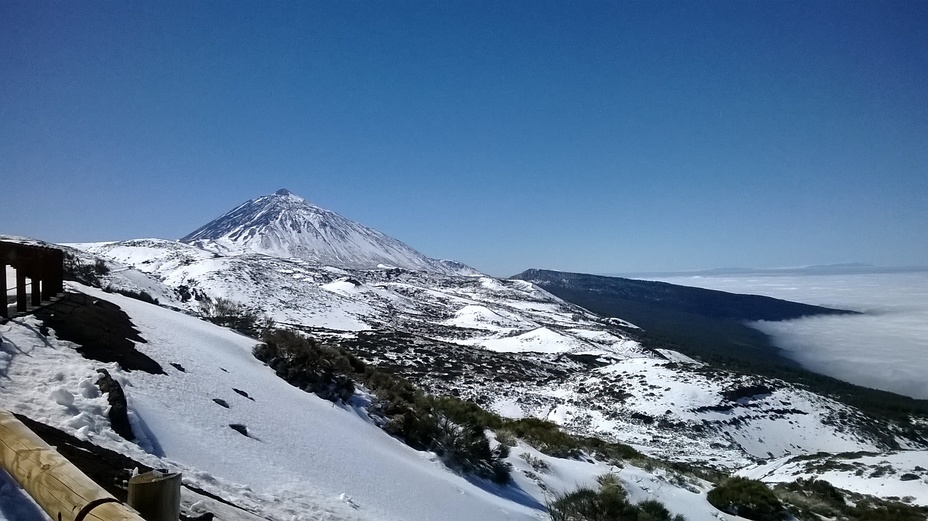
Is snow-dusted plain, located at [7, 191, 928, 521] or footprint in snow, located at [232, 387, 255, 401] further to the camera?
footprint in snow, located at [232, 387, 255, 401]

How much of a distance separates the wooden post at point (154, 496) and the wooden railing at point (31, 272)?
6.24 meters

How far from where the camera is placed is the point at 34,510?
2.84m

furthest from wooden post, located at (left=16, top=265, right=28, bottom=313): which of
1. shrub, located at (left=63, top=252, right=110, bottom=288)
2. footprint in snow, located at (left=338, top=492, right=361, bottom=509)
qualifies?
shrub, located at (left=63, top=252, right=110, bottom=288)

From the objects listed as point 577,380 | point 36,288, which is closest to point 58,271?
point 36,288

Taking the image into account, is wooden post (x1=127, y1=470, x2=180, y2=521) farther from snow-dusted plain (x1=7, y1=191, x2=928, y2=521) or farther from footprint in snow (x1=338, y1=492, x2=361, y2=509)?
footprint in snow (x1=338, y1=492, x2=361, y2=509)

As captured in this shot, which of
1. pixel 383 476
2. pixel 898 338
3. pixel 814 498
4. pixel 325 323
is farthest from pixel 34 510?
pixel 898 338

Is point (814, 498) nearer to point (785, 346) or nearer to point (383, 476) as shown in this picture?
point (383, 476)

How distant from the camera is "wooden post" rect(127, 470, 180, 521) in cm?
226

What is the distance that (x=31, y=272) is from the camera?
7.66 meters

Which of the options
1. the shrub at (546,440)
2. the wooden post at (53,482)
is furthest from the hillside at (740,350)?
the wooden post at (53,482)

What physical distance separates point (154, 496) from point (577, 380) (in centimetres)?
4558

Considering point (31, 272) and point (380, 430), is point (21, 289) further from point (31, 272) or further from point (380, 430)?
point (380, 430)

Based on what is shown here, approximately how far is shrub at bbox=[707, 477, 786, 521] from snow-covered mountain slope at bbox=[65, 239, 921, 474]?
14.1 m

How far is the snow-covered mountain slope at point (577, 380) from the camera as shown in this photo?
33000mm
